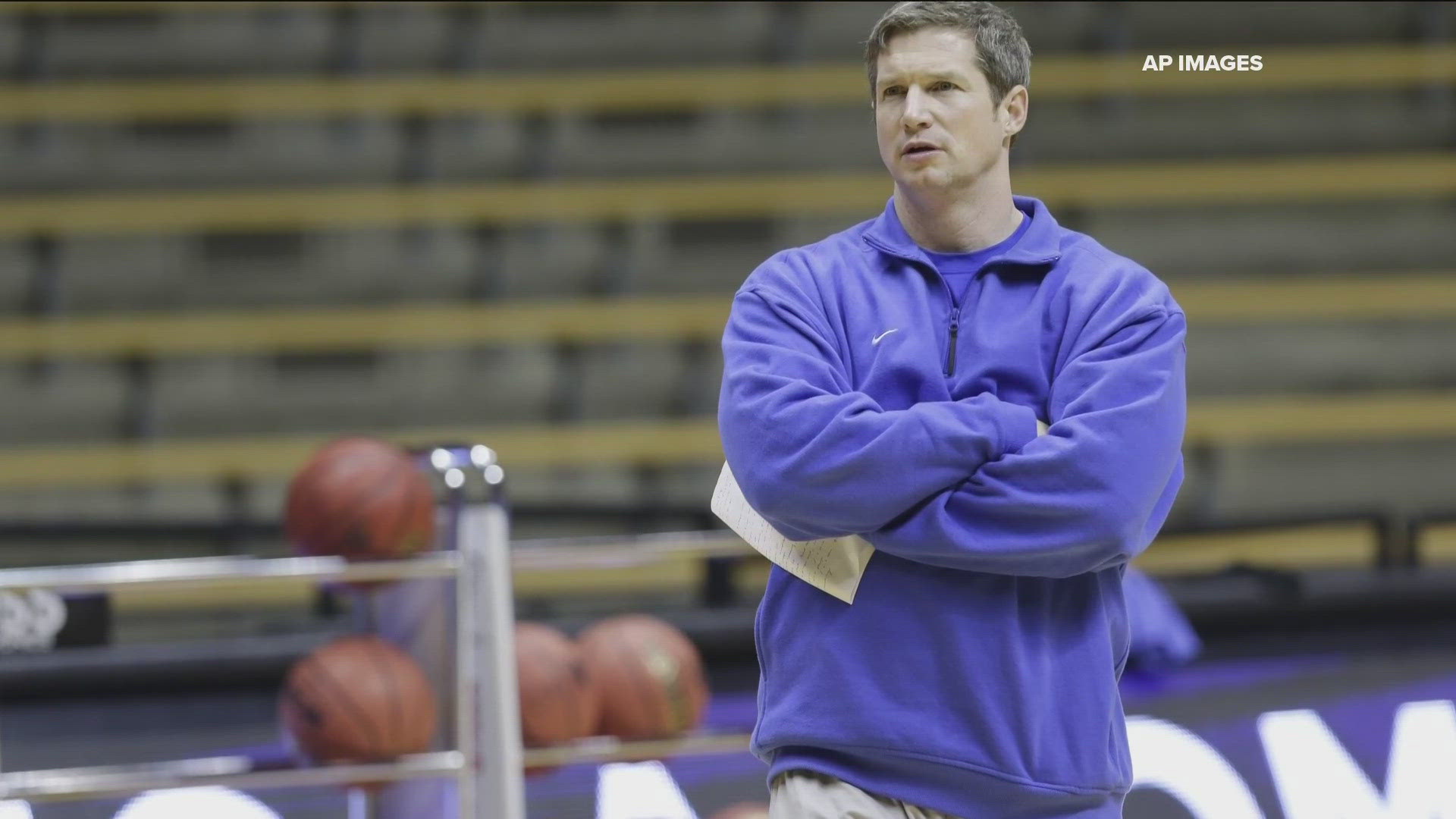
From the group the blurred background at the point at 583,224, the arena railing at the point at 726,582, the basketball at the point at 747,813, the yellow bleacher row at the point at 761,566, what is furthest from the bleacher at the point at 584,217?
the basketball at the point at 747,813

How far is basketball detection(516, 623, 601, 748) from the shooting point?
255 cm

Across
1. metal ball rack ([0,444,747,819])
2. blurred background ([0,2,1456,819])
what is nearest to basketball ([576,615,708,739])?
metal ball rack ([0,444,747,819])

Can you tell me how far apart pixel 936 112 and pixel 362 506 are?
127cm

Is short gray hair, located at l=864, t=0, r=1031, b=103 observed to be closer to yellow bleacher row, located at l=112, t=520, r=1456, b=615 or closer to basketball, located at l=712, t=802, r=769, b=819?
basketball, located at l=712, t=802, r=769, b=819

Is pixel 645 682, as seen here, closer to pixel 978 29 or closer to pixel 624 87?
pixel 978 29

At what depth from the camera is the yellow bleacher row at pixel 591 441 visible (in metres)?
5.72

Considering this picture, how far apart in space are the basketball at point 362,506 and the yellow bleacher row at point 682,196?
3.67m

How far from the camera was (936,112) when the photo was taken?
1.47 metres

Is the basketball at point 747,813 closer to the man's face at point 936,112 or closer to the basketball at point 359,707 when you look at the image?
the basketball at point 359,707

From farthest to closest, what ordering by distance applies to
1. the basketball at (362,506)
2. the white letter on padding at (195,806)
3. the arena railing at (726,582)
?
the arena railing at (726,582) → the white letter on padding at (195,806) → the basketball at (362,506)

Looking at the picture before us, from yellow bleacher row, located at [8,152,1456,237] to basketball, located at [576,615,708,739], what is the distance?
3.69 meters

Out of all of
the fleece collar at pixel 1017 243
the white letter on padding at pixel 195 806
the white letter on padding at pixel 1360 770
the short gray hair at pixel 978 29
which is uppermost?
the short gray hair at pixel 978 29

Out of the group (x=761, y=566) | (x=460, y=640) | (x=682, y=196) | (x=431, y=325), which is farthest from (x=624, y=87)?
(x=460, y=640)

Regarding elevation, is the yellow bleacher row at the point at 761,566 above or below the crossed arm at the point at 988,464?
below
